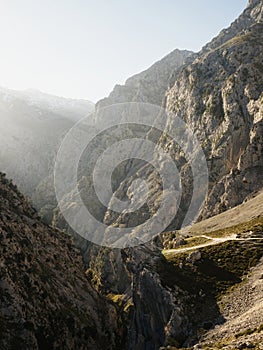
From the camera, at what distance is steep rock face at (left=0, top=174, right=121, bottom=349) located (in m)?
60.8

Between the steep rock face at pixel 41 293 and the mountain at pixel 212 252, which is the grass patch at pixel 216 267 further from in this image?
the steep rock face at pixel 41 293

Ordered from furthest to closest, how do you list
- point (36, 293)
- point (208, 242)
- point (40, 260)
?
point (208, 242) < point (40, 260) < point (36, 293)

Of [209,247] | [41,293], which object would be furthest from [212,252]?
[41,293]

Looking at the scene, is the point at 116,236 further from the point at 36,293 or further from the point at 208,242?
the point at 36,293

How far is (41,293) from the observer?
69125 mm

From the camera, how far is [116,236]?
181875 mm

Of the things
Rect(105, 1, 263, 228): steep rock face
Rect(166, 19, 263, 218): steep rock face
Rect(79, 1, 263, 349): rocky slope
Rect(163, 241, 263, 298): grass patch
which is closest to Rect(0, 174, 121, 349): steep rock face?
Rect(163, 241, 263, 298): grass patch

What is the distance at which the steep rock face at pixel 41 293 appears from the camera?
199ft

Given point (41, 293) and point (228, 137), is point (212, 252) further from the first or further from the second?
point (228, 137)

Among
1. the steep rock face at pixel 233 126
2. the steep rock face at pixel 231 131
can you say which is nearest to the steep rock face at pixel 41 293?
the steep rock face at pixel 233 126

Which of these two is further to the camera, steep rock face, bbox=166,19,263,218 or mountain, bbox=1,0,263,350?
steep rock face, bbox=166,19,263,218

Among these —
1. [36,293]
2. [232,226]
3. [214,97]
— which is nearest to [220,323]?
[36,293]

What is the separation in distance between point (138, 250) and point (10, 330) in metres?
34.2

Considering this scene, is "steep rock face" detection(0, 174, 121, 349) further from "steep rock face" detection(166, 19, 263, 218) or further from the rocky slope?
"steep rock face" detection(166, 19, 263, 218)
